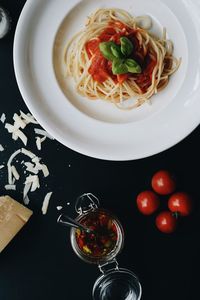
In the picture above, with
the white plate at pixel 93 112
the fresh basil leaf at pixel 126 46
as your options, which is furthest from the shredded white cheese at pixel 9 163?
the fresh basil leaf at pixel 126 46

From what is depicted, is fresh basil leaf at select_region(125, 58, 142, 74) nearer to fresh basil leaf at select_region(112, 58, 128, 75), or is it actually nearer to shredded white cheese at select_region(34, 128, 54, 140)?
fresh basil leaf at select_region(112, 58, 128, 75)

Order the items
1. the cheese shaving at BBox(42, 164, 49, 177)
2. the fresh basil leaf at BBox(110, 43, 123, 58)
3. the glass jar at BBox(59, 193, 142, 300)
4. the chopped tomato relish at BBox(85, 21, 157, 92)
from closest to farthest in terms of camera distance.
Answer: the fresh basil leaf at BBox(110, 43, 123, 58) < the chopped tomato relish at BBox(85, 21, 157, 92) < the glass jar at BBox(59, 193, 142, 300) < the cheese shaving at BBox(42, 164, 49, 177)

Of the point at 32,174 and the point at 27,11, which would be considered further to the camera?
the point at 32,174

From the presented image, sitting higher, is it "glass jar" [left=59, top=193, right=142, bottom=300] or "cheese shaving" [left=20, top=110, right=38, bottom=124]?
"cheese shaving" [left=20, top=110, right=38, bottom=124]

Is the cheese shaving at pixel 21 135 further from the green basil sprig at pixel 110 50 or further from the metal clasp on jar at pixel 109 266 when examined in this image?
the metal clasp on jar at pixel 109 266

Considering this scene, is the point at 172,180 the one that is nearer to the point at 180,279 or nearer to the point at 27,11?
the point at 180,279

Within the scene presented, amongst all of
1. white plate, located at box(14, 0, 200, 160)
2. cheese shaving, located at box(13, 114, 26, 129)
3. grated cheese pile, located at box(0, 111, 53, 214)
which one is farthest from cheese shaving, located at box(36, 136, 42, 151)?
white plate, located at box(14, 0, 200, 160)

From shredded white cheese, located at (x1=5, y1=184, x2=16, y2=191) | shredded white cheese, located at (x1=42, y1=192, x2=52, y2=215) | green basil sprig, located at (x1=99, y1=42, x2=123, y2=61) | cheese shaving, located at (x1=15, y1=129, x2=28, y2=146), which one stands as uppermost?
green basil sprig, located at (x1=99, y1=42, x2=123, y2=61)

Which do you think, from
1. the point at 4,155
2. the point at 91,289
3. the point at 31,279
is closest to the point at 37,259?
the point at 31,279
